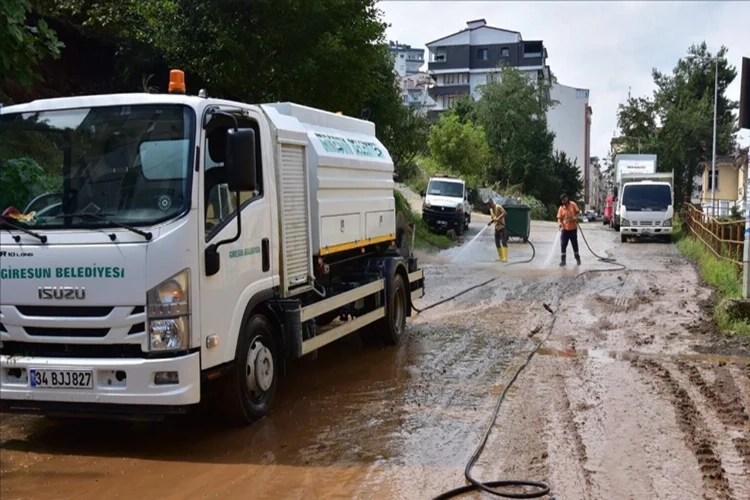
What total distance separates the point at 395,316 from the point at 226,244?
4633mm

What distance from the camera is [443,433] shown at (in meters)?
6.25

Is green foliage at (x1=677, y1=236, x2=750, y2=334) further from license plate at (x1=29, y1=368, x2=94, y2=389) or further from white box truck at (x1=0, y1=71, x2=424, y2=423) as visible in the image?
license plate at (x1=29, y1=368, x2=94, y2=389)

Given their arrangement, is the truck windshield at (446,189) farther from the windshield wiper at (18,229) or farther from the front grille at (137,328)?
the front grille at (137,328)

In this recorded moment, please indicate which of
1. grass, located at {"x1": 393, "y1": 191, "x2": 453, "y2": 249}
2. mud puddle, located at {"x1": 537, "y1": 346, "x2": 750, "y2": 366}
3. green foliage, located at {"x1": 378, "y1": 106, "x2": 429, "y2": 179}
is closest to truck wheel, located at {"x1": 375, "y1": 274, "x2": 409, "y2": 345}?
mud puddle, located at {"x1": 537, "y1": 346, "x2": 750, "y2": 366}

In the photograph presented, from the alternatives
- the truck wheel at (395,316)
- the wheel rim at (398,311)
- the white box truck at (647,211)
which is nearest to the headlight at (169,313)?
the truck wheel at (395,316)

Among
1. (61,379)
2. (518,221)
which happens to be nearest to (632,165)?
(518,221)

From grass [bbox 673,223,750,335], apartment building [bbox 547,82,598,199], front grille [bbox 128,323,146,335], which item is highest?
apartment building [bbox 547,82,598,199]

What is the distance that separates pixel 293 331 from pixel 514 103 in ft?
185

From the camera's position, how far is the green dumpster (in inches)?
1068

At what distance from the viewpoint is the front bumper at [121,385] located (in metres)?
5.37

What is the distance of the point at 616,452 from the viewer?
5723 mm

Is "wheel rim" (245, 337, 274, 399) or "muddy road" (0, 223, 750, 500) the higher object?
A: "wheel rim" (245, 337, 274, 399)

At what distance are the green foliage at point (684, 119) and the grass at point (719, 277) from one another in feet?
115

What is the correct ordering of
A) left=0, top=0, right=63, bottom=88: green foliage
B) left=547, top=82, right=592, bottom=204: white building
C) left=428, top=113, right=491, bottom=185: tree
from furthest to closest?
left=547, top=82, right=592, bottom=204: white building < left=428, top=113, right=491, bottom=185: tree < left=0, top=0, right=63, bottom=88: green foliage
